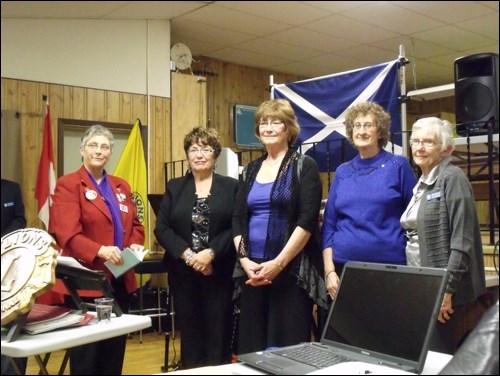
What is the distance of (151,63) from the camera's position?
3.89m

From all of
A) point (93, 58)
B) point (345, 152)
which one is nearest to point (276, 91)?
point (345, 152)

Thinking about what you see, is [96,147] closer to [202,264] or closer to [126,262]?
[126,262]

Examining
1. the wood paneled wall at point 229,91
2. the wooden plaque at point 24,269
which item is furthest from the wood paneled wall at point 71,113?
the wooden plaque at point 24,269

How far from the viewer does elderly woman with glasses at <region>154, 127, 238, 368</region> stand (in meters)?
1.87

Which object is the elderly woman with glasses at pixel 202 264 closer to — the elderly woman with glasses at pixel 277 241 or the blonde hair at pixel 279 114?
the elderly woman with glasses at pixel 277 241

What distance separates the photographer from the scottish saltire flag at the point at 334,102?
2.70 metres

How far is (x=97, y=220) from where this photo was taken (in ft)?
5.76

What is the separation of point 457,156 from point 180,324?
1.33m

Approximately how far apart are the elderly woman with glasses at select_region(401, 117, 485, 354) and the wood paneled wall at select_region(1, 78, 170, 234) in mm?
1942

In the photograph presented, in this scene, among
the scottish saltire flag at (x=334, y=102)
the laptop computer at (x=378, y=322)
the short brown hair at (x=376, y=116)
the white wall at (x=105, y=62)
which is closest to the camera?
the laptop computer at (x=378, y=322)

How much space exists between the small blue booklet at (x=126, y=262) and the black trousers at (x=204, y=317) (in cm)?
29

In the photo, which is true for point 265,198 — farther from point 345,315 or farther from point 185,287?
point 345,315

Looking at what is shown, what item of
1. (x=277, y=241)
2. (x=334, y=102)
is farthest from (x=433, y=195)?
(x=334, y=102)

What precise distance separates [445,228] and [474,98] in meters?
0.93
